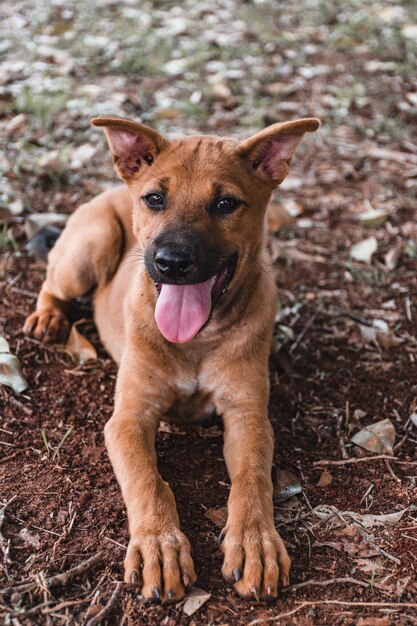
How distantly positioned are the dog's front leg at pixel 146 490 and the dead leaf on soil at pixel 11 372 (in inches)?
26.1

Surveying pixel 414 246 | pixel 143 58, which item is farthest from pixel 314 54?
pixel 414 246

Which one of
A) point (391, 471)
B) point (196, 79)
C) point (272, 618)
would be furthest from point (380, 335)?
point (196, 79)

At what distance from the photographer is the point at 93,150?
284 inches

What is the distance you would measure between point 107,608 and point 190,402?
1.34 m

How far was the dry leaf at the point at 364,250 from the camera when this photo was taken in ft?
19.5

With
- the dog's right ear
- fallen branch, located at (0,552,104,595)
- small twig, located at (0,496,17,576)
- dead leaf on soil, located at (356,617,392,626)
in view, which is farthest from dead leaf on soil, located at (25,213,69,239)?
dead leaf on soil, located at (356,617,392,626)

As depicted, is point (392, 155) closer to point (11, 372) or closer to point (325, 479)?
point (325, 479)

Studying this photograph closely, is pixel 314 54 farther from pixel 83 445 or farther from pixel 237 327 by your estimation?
pixel 83 445

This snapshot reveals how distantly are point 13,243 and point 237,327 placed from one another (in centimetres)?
243

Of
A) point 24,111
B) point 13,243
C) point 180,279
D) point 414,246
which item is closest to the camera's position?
point 180,279

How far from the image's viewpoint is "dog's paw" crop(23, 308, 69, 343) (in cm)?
477

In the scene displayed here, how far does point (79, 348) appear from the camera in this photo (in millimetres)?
4738

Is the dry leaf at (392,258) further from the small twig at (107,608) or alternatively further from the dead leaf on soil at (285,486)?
the small twig at (107,608)

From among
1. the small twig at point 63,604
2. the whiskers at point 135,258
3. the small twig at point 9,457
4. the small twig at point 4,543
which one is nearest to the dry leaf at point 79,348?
the whiskers at point 135,258
